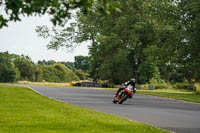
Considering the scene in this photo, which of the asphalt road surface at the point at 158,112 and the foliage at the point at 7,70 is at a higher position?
the foliage at the point at 7,70

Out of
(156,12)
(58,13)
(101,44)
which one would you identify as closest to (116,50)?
(101,44)

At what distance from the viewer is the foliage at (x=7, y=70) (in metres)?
75.6

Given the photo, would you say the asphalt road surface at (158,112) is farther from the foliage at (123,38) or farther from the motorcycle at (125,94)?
the foliage at (123,38)

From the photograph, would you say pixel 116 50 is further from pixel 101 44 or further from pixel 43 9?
pixel 43 9

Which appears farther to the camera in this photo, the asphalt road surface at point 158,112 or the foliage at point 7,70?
the foliage at point 7,70

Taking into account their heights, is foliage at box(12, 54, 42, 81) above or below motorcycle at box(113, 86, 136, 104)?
above

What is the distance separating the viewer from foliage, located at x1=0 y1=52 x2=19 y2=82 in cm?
7562

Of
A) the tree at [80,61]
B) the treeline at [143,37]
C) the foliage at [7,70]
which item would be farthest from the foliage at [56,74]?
the tree at [80,61]

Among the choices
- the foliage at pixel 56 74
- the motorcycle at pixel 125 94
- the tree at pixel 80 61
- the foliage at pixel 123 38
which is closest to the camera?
the motorcycle at pixel 125 94

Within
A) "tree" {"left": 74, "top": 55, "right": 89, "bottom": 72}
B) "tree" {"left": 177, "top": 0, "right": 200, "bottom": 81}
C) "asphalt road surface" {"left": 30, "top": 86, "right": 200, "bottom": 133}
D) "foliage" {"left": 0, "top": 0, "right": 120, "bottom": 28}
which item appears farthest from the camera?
"tree" {"left": 74, "top": 55, "right": 89, "bottom": 72}

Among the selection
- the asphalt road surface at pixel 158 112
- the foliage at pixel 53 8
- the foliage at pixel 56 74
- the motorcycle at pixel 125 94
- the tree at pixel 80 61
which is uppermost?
the tree at pixel 80 61

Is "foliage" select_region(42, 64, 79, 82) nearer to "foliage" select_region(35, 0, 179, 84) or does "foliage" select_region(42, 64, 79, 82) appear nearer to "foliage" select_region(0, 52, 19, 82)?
"foliage" select_region(0, 52, 19, 82)

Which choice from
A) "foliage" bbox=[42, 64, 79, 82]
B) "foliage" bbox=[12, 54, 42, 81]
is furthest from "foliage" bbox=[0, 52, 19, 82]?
"foliage" bbox=[42, 64, 79, 82]

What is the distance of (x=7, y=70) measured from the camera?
7544 cm
